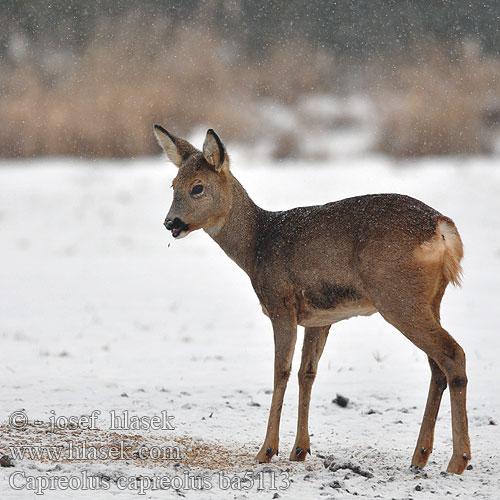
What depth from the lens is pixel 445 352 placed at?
213 inches

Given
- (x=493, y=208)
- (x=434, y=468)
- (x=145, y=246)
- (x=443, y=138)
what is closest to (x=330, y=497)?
(x=434, y=468)

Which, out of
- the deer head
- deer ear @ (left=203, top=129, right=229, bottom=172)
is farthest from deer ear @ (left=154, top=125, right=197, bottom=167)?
deer ear @ (left=203, top=129, right=229, bottom=172)

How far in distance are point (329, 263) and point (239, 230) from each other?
0.93 metres

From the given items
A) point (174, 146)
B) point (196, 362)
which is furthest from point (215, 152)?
point (196, 362)

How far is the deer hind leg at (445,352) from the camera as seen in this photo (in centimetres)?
541

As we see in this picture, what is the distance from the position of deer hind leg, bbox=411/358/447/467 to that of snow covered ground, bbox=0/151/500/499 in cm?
13

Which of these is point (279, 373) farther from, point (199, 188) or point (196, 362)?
point (196, 362)

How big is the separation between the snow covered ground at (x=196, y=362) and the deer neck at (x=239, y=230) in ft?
4.43

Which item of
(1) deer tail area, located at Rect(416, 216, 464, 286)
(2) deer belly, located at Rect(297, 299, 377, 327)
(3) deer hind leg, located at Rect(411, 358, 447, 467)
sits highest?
(1) deer tail area, located at Rect(416, 216, 464, 286)

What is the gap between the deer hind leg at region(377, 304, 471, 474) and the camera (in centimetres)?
541

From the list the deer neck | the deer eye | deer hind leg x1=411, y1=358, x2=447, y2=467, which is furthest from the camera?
the deer neck

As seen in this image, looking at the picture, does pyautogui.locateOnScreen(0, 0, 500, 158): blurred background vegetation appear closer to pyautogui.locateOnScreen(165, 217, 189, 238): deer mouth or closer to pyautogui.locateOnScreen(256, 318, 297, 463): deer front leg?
pyautogui.locateOnScreen(165, 217, 189, 238): deer mouth

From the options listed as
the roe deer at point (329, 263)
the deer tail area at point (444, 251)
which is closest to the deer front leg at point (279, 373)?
the roe deer at point (329, 263)

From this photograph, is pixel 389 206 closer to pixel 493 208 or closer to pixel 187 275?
pixel 187 275
